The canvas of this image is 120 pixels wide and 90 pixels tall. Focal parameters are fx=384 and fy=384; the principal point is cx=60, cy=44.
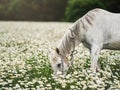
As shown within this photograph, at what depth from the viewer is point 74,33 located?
8.59 m

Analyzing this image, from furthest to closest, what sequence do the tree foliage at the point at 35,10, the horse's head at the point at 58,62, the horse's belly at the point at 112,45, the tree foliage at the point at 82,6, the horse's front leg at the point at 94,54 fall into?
the tree foliage at the point at 35,10 → the tree foliage at the point at 82,6 → the horse's belly at the point at 112,45 → the horse's front leg at the point at 94,54 → the horse's head at the point at 58,62

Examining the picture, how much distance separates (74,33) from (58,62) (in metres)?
0.90

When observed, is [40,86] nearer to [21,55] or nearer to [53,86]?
[53,86]

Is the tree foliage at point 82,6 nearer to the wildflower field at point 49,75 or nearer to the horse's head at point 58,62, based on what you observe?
the wildflower field at point 49,75

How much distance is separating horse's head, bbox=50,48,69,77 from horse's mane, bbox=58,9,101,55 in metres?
0.14

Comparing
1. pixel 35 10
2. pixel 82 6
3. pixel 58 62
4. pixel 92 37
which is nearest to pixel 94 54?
pixel 92 37

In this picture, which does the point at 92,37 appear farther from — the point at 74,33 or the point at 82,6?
the point at 82,6

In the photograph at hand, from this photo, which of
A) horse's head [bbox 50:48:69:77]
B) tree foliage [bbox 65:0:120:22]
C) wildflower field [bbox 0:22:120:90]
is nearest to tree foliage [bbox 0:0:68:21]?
tree foliage [bbox 65:0:120:22]

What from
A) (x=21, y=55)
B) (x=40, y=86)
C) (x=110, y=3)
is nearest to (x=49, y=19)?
(x=110, y=3)

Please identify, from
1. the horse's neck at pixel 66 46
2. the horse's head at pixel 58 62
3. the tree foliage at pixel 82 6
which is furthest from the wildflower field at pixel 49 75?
the tree foliage at pixel 82 6

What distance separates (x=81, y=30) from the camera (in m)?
8.66

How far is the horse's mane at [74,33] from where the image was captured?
830cm

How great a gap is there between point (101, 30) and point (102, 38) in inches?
7.7

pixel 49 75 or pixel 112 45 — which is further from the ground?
pixel 112 45
